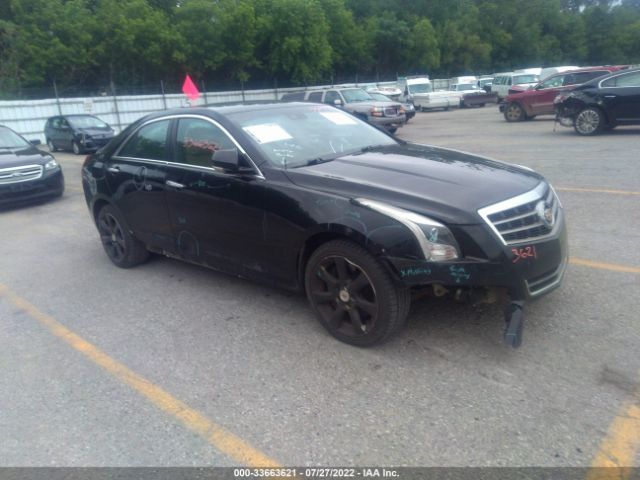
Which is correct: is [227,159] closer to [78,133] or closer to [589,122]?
[589,122]

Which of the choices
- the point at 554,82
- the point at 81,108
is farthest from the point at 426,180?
the point at 81,108

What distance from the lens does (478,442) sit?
2760mm

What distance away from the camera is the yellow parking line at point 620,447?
2508 mm

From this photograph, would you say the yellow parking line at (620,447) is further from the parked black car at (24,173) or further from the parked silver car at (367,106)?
the parked silver car at (367,106)

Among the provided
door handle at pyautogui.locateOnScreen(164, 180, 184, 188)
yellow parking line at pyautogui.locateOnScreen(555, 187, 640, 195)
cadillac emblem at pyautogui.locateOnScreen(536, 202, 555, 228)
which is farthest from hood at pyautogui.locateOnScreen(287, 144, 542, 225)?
yellow parking line at pyautogui.locateOnScreen(555, 187, 640, 195)

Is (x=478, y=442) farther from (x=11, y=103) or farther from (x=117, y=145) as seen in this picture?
(x=11, y=103)

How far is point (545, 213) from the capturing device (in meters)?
3.62

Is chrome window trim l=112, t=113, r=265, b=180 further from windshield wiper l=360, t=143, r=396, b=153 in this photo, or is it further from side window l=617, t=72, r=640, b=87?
side window l=617, t=72, r=640, b=87

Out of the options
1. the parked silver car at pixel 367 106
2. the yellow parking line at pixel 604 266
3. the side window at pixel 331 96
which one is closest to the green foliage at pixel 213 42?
the parked silver car at pixel 367 106

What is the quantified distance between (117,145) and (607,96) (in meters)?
11.9

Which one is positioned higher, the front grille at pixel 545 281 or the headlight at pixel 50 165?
the headlight at pixel 50 165

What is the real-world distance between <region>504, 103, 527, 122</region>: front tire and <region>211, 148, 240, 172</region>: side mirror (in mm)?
17866

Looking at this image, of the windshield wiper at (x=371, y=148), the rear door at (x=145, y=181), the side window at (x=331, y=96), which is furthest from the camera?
the side window at (x=331, y=96)

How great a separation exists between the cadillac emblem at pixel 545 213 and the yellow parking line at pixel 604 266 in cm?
151
